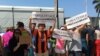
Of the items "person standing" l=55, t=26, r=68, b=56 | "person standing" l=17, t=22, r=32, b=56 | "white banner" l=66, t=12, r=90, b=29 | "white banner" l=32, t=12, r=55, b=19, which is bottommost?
"person standing" l=55, t=26, r=68, b=56

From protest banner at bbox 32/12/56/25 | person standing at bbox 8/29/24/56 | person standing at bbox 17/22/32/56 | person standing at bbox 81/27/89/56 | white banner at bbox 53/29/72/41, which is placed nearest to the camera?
person standing at bbox 8/29/24/56

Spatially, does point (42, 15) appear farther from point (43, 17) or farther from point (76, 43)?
point (76, 43)

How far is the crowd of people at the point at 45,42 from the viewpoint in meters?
13.7

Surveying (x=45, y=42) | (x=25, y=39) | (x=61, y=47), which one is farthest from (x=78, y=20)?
(x=25, y=39)

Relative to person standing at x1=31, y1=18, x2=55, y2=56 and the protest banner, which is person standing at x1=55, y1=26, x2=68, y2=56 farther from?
person standing at x1=31, y1=18, x2=55, y2=56

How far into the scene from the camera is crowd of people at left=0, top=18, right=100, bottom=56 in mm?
13734

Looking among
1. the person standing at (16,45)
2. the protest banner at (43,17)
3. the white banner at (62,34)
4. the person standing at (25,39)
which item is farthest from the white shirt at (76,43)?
the person standing at (16,45)

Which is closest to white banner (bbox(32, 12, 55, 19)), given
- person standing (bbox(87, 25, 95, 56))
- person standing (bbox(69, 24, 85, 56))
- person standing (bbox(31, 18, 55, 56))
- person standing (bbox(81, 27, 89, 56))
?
person standing (bbox(31, 18, 55, 56))

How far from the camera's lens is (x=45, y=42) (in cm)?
1442

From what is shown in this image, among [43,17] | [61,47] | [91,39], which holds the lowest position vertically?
[61,47]

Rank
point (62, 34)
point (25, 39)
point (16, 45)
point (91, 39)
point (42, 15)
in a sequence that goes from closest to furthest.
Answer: point (16, 45) < point (25, 39) < point (42, 15) < point (62, 34) < point (91, 39)

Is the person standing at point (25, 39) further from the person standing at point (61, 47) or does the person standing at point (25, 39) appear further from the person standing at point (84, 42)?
the person standing at point (84, 42)

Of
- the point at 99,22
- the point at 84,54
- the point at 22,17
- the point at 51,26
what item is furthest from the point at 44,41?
the point at 99,22

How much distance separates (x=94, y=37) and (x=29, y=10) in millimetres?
9183
